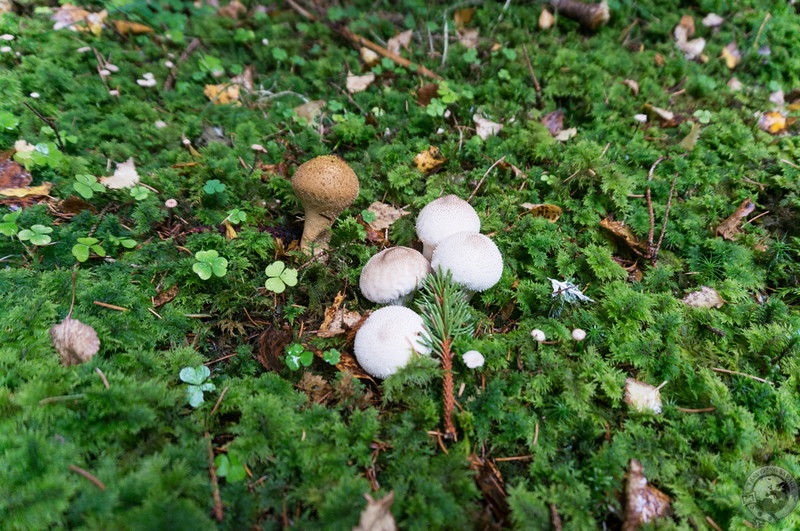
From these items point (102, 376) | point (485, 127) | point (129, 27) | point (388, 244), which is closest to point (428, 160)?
point (485, 127)

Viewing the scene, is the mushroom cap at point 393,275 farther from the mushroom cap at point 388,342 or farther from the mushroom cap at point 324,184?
the mushroom cap at point 324,184

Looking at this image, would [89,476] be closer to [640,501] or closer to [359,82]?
[640,501]

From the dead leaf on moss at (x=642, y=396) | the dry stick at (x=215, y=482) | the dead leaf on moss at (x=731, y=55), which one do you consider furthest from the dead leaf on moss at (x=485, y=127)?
the dry stick at (x=215, y=482)

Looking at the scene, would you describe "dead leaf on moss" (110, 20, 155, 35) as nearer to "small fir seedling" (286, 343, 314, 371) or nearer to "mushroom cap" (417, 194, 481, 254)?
"mushroom cap" (417, 194, 481, 254)

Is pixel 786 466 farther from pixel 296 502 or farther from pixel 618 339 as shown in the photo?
pixel 296 502

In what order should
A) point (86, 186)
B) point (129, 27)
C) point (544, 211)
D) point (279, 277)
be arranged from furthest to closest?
1. point (129, 27)
2. point (544, 211)
3. point (86, 186)
4. point (279, 277)

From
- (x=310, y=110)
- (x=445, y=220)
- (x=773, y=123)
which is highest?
(x=773, y=123)
